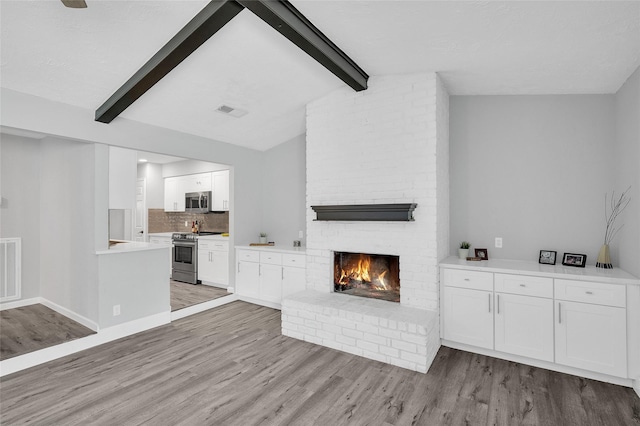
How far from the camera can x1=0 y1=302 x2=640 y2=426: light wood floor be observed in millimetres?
2244

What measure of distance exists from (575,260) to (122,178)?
5.04 metres

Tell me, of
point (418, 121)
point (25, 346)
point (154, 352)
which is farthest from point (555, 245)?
point (25, 346)

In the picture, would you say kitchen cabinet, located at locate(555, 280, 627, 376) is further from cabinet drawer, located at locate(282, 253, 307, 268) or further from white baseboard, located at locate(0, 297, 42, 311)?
white baseboard, located at locate(0, 297, 42, 311)

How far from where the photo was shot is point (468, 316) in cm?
321

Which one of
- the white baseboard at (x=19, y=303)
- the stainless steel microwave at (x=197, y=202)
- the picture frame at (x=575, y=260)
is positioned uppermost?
the stainless steel microwave at (x=197, y=202)

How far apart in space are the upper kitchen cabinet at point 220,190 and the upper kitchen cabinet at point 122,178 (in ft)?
7.59

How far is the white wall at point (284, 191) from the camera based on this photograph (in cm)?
518

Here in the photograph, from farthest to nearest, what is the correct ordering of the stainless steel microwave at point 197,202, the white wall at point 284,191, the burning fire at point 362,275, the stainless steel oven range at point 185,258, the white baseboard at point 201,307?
the stainless steel microwave at point 197,202 < the stainless steel oven range at point 185,258 < the white wall at point 284,191 < the white baseboard at point 201,307 < the burning fire at point 362,275

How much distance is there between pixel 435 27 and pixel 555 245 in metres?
2.61

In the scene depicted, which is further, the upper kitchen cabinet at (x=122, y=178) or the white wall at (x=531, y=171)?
the upper kitchen cabinet at (x=122, y=178)

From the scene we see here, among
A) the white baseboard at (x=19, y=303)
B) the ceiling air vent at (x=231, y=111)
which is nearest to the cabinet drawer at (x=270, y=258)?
the ceiling air vent at (x=231, y=111)

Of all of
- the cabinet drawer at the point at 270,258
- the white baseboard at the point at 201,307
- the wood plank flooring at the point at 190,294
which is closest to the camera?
the white baseboard at the point at 201,307

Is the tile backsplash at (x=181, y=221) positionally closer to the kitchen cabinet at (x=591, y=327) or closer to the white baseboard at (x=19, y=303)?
the white baseboard at (x=19, y=303)

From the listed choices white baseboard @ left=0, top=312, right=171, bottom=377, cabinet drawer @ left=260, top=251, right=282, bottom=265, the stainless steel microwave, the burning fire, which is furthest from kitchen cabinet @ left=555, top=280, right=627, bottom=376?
the stainless steel microwave
